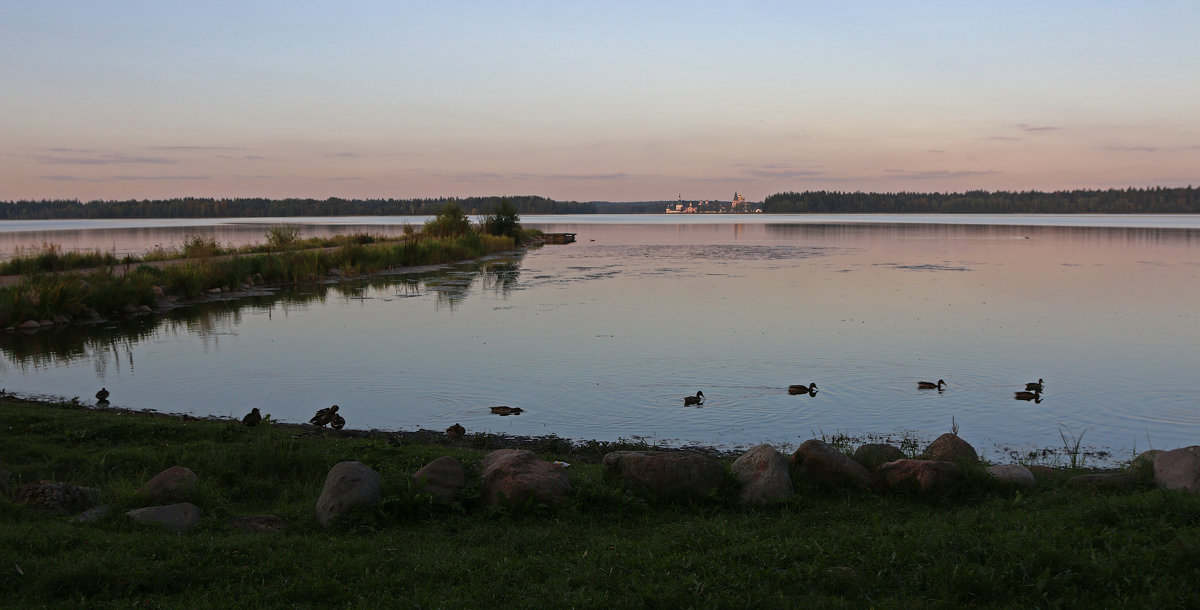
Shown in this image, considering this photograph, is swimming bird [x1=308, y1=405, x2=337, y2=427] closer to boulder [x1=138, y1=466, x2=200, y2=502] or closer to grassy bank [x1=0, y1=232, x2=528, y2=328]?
boulder [x1=138, y1=466, x2=200, y2=502]

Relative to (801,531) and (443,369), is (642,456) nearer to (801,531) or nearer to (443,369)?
(801,531)

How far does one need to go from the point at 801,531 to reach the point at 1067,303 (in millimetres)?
21179

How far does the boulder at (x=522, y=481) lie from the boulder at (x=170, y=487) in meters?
2.34

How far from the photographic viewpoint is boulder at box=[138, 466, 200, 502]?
6.27m

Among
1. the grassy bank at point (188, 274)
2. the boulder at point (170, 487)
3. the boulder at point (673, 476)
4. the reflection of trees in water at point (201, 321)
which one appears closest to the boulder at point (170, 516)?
the boulder at point (170, 487)

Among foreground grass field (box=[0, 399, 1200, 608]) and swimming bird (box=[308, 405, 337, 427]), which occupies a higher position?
foreground grass field (box=[0, 399, 1200, 608])

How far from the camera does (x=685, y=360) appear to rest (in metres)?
14.8

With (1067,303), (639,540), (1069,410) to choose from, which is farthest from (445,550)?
(1067,303)

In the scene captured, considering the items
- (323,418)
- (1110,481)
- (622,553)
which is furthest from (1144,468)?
(323,418)

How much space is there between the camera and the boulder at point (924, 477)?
6523mm

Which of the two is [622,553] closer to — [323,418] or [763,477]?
[763,477]

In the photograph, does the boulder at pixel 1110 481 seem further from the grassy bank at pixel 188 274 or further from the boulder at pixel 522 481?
the grassy bank at pixel 188 274

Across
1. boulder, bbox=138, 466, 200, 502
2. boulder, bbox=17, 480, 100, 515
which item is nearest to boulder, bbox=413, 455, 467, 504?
boulder, bbox=138, 466, 200, 502

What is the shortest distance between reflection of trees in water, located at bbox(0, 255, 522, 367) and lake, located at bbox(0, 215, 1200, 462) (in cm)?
11
